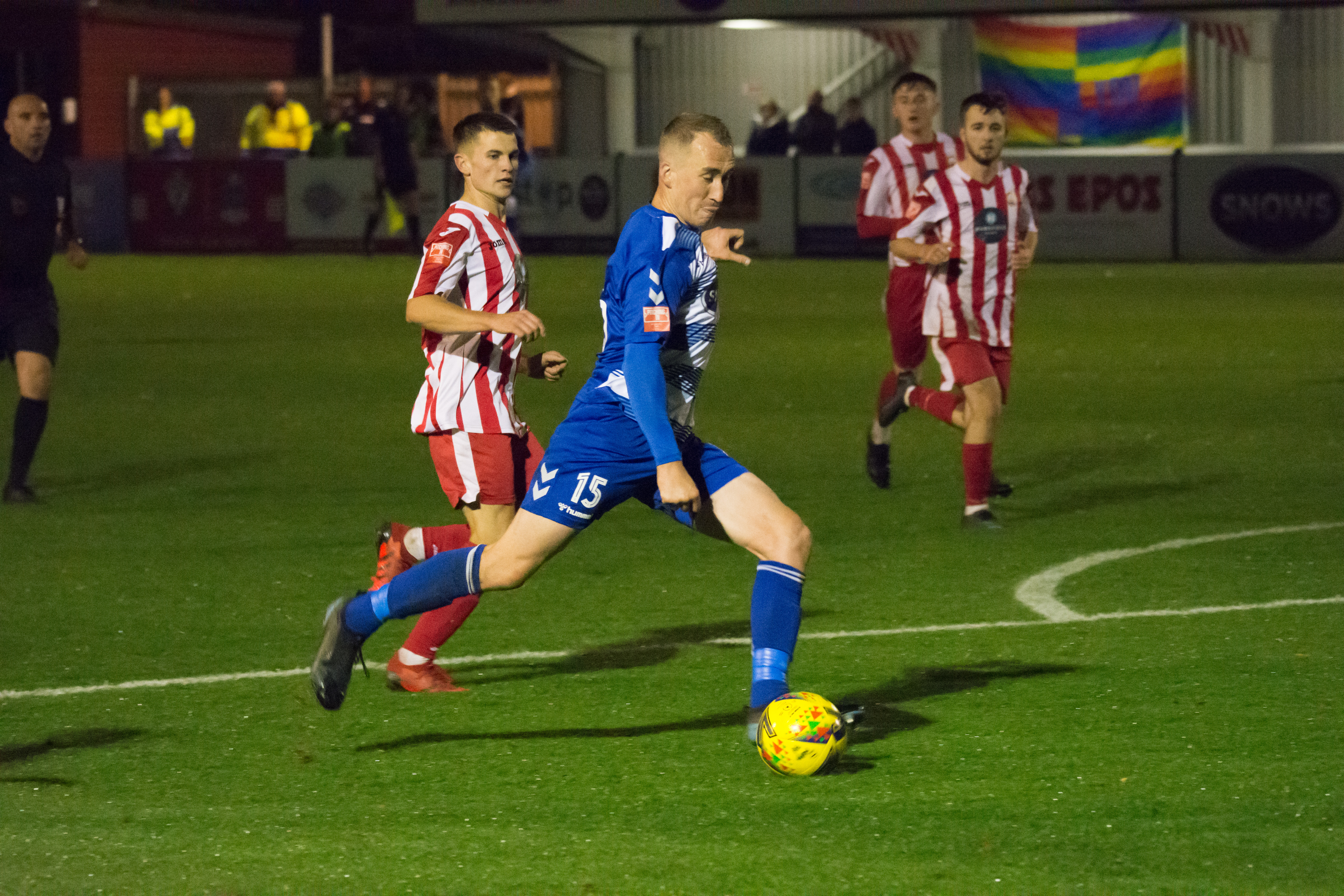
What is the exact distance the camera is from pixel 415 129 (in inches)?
1298

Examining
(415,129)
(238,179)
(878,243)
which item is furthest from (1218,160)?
(238,179)

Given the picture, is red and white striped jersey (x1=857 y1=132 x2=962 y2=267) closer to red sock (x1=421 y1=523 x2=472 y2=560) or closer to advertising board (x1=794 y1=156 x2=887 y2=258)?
red sock (x1=421 y1=523 x2=472 y2=560)

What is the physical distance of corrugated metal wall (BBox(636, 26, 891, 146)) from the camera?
37.7 m

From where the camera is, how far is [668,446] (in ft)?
16.6

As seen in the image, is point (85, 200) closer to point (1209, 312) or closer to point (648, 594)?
point (1209, 312)

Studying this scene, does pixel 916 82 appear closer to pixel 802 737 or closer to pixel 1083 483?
pixel 1083 483

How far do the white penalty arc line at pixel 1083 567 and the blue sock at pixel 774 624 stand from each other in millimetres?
2004

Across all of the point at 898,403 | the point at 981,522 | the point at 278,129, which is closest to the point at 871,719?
the point at 981,522

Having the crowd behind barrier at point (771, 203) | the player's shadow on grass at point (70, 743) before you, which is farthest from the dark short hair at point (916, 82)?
the crowd behind barrier at point (771, 203)

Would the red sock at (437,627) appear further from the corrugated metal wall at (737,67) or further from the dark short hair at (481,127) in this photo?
the corrugated metal wall at (737,67)

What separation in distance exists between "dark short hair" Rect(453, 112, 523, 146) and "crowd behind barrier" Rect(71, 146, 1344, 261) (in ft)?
70.9

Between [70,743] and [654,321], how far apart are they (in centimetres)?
206

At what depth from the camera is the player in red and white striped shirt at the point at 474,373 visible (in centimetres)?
614

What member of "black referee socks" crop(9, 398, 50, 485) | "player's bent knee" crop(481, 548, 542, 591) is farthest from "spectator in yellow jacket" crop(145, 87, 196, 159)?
"player's bent knee" crop(481, 548, 542, 591)
